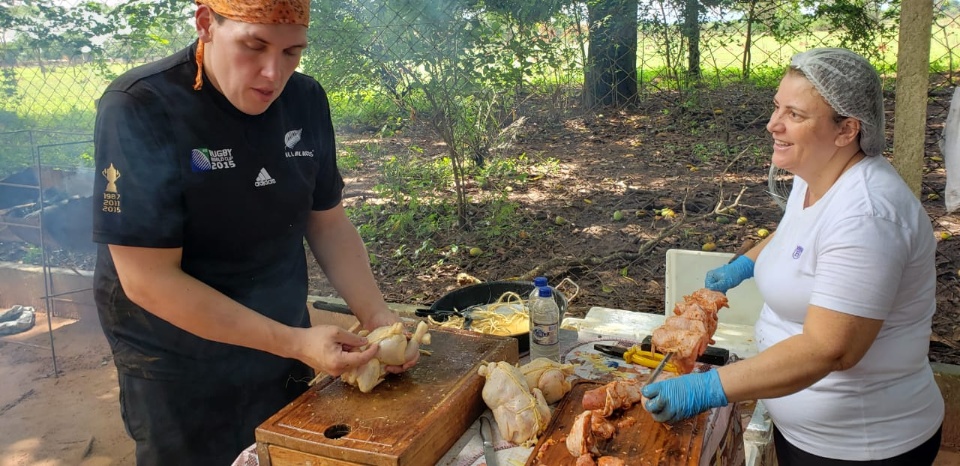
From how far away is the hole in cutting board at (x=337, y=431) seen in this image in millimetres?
1979

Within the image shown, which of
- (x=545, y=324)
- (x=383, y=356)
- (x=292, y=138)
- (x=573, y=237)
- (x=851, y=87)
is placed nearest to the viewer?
(x=851, y=87)

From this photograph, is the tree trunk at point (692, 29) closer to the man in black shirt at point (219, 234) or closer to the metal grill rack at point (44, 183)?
the man in black shirt at point (219, 234)

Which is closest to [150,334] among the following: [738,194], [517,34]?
[517,34]

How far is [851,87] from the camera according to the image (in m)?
2.08

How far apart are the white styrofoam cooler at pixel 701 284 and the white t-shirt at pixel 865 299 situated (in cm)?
144

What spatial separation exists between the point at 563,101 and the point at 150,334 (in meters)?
5.89

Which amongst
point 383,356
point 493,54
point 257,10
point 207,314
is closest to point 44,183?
point 493,54

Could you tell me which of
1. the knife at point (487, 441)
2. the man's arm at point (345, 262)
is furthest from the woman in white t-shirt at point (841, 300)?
the man's arm at point (345, 262)

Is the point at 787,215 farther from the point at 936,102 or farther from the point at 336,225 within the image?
the point at 936,102

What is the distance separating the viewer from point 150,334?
2400 mm

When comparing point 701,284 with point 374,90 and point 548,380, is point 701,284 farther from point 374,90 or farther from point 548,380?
point 374,90

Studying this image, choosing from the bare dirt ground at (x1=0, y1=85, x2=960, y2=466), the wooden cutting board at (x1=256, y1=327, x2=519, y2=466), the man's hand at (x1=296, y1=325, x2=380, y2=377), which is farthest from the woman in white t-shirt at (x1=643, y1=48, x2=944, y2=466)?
the bare dirt ground at (x1=0, y1=85, x2=960, y2=466)

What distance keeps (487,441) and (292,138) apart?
1.33 metres

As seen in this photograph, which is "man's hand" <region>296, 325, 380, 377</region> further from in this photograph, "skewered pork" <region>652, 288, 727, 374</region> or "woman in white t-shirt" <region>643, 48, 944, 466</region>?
"skewered pork" <region>652, 288, 727, 374</region>
